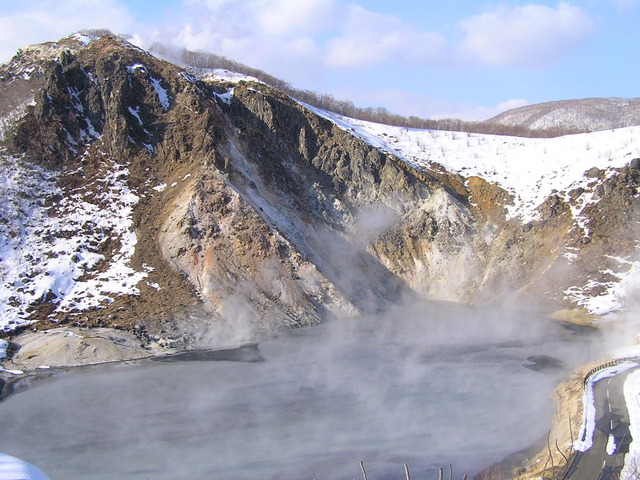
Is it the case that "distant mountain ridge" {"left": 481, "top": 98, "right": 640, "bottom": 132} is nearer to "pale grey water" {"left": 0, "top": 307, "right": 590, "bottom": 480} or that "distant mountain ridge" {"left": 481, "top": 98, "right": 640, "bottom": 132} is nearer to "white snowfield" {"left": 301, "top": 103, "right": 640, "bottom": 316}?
"white snowfield" {"left": 301, "top": 103, "right": 640, "bottom": 316}

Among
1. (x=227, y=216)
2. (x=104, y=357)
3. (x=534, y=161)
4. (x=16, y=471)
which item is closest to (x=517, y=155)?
(x=534, y=161)

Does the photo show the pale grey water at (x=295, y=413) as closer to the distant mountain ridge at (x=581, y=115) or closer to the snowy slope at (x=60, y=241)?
the snowy slope at (x=60, y=241)

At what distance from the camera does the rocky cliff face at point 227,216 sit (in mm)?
40219

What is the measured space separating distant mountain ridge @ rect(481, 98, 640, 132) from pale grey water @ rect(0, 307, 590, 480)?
9720cm

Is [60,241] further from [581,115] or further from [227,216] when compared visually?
[581,115]

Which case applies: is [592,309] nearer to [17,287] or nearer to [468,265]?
[468,265]

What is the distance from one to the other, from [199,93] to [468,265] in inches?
1146

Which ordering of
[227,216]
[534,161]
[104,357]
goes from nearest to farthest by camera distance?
[104,357], [227,216], [534,161]

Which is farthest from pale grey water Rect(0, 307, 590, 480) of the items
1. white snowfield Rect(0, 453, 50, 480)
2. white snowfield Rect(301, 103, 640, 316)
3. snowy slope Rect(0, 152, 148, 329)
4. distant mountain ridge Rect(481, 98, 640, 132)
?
distant mountain ridge Rect(481, 98, 640, 132)

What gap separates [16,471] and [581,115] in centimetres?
14273

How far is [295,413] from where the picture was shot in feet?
85.6

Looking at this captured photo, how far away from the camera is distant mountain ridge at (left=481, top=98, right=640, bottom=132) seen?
125m

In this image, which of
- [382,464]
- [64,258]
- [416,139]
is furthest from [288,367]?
[416,139]

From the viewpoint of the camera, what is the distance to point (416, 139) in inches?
2665
